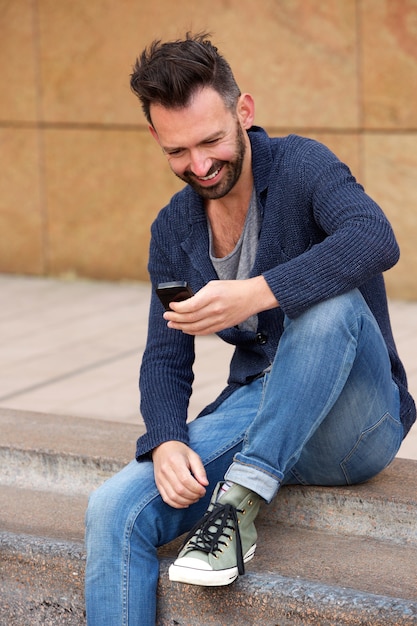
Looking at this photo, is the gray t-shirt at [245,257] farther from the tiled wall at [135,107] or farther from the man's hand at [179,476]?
the tiled wall at [135,107]

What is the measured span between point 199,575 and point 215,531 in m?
Result: 0.11

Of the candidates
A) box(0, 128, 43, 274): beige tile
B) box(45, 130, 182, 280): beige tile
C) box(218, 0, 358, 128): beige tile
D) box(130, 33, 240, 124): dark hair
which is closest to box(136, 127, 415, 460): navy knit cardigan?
box(130, 33, 240, 124): dark hair

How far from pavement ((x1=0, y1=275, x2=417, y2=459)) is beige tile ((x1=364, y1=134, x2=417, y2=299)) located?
15 centimetres

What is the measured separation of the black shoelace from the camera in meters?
2.70

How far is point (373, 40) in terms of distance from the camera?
5.78 meters

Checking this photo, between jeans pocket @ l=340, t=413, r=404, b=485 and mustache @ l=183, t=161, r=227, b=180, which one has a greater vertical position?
mustache @ l=183, t=161, r=227, b=180

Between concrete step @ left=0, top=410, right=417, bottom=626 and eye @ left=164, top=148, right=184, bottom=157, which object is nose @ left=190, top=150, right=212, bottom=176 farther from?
concrete step @ left=0, top=410, right=417, bottom=626

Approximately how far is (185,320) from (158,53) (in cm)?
70

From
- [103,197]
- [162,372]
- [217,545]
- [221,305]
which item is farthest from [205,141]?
[103,197]

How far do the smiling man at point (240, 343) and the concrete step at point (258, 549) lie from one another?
8 centimetres

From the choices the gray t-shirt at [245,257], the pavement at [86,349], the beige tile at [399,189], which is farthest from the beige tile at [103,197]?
the gray t-shirt at [245,257]

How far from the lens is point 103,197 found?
6.76 metres

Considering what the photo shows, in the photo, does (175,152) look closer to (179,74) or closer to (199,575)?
(179,74)

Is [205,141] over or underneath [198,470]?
over
